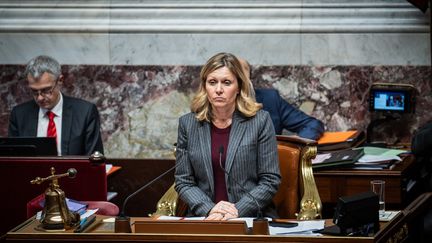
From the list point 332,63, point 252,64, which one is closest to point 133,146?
point 252,64

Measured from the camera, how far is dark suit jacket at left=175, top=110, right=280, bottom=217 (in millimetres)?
5277

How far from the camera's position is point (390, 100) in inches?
277

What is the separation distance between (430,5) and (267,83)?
1.37 meters

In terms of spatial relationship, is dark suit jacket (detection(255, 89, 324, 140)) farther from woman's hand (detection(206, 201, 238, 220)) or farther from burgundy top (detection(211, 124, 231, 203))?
woman's hand (detection(206, 201, 238, 220))

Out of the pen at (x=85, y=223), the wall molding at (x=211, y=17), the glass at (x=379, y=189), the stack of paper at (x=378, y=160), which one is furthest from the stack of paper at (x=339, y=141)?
the pen at (x=85, y=223)

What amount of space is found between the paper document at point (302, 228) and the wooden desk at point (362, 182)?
184cm

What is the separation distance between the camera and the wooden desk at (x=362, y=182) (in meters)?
6.40

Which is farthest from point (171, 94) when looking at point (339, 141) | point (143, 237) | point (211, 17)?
point (143, 237)

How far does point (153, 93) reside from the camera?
24.9 ft

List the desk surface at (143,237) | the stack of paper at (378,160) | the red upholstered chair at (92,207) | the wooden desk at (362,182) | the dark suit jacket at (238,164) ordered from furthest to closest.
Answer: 1. the stack of paper at (378,160)
2. the wooden desk at (362,182)
3. the dark suit jacket at (238,164)
4. the red upholstered chair at (92,207)
5. the desk surface at (143,237)

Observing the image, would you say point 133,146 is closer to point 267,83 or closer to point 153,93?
point 153,93

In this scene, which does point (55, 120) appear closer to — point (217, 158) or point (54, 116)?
point (54, 116)

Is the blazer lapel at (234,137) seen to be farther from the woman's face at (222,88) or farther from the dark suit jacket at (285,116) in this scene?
the dark suit jacket at (285,116)

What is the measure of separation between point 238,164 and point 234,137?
154mm
